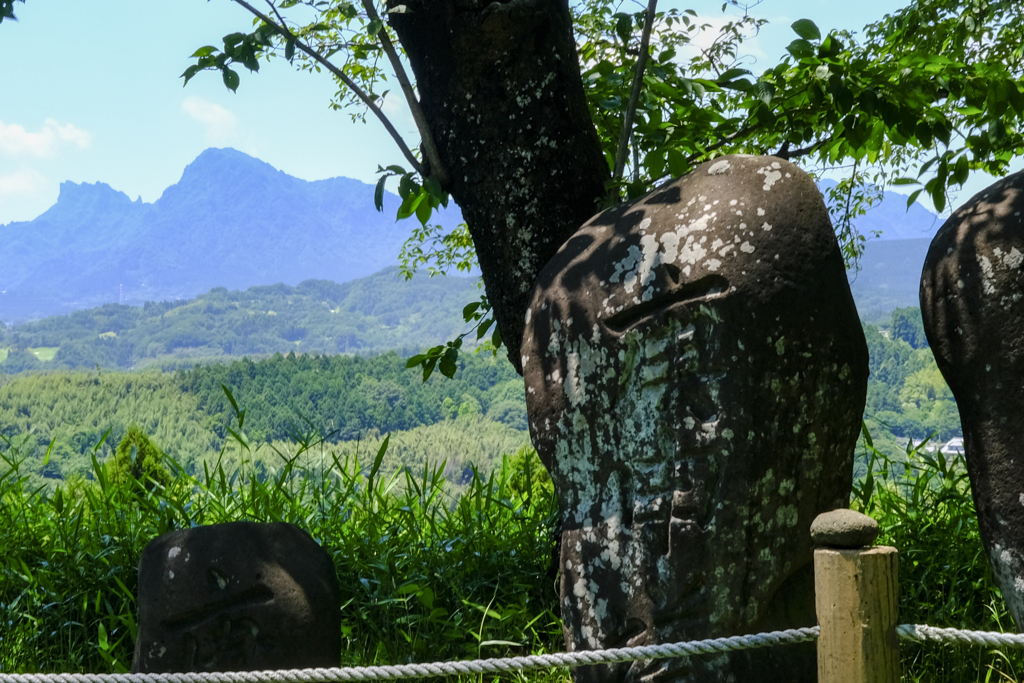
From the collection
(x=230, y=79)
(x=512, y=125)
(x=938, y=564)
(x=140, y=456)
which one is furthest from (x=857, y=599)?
(x=140, y=456)

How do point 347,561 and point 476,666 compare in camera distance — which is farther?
point 347,561

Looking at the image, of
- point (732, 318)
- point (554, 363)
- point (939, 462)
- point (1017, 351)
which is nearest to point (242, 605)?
point (554, 363)

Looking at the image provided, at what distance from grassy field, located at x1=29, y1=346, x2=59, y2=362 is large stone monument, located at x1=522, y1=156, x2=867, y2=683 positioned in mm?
78864

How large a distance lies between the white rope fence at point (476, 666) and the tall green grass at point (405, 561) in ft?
3.44

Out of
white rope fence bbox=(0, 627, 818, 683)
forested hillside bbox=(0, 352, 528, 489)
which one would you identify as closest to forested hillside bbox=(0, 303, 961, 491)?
forested hillside bbox=(0, 352, 528, 489)

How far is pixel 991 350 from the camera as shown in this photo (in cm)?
226

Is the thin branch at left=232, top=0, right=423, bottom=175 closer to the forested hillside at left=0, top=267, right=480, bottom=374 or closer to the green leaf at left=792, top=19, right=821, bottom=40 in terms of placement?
the green leaf at left=792, top=19, right=821, bottom=40

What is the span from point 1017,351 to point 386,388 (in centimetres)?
2826

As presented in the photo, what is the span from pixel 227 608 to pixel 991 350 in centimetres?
228

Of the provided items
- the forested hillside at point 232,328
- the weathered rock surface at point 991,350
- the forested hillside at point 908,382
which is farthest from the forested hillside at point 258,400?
the forested hillside at point 232,328

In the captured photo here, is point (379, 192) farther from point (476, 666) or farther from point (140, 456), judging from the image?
point (140, 456)

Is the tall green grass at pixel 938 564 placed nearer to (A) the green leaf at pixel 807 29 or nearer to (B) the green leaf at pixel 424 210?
(A) the green leaf at pixel 807 29

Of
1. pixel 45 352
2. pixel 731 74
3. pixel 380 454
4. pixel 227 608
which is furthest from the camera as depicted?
pixel 45 352

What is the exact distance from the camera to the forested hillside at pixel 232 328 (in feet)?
240
